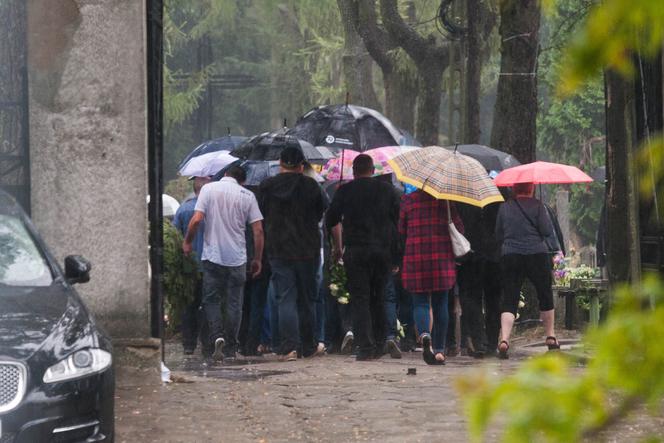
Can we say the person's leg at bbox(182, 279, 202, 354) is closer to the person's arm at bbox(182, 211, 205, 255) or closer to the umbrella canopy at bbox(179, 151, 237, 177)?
the person's arm at bbox(182, 211, 205, 255)

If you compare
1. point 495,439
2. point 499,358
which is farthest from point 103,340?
point 499,358

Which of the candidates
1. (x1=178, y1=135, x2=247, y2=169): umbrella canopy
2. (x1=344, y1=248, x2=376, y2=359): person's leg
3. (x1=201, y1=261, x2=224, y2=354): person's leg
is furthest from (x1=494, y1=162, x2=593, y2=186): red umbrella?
(x1=178, y1=135, x2=247, y2=169): umbrella canopy

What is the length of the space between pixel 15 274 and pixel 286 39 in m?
41.1

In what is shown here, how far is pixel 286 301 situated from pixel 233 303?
20.1 inches

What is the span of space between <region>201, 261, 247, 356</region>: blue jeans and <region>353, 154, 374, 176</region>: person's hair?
55.0 inches

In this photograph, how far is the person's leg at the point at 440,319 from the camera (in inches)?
480

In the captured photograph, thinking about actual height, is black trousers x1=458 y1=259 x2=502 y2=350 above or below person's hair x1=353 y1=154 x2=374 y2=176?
below

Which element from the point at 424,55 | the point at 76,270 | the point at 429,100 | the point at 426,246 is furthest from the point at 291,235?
the point at 429,100

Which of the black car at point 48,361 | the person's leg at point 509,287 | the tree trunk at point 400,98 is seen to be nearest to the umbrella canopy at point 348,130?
the person's leg at point 509,287

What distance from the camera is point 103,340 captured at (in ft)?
23.3

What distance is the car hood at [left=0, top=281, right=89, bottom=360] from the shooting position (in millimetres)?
6680

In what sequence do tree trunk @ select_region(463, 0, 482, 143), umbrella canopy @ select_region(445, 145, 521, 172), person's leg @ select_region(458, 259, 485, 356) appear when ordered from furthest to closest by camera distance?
tree trunk @ select_region(463, 0, 482, 143), umbrella canopy @ select_region(445, 145, 521, 172), person's leg @ select_region(458, 259, 485, 356)

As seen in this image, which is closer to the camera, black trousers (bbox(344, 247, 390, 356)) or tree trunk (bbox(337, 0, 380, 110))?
black trousers (bbox(344, 247, 390, 356))

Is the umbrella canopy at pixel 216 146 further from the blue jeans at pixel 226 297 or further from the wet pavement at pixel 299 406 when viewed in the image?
the wet pavement at pixel 299 406
